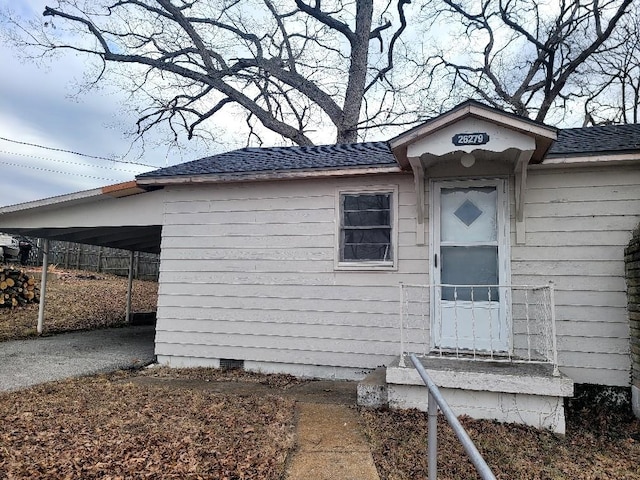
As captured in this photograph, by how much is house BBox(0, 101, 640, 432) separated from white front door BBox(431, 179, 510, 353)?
2 centimetres

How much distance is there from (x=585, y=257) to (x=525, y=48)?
14042mm

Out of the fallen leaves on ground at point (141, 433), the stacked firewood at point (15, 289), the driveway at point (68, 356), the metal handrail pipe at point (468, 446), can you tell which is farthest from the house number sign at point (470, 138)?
the stacked firewood at point (15, 289)

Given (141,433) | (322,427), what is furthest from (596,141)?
(141,433)

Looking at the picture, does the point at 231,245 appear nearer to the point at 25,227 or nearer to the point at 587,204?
the point at 25,227

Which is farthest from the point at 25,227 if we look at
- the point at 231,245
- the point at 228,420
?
the point at 228,420

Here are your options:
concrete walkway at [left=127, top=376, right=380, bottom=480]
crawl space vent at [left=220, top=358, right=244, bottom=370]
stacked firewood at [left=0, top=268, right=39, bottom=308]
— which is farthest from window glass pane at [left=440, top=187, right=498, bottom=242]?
stacked firewood at [left=0, top=268, right=39, bottom=308]

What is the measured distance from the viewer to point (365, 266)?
540cm

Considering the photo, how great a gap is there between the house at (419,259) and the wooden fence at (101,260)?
42.0 feet

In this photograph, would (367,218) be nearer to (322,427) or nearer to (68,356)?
(322,427)

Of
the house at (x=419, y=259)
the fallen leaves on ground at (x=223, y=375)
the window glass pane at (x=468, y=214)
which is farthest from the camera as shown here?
the fallen leaves on ground at (x=223, y=375)

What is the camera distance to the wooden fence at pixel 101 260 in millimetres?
18797

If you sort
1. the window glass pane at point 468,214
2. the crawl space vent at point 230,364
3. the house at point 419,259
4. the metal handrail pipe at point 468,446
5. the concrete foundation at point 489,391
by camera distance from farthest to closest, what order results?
the crawl space vent at point 230,364 → the window glass pane at point 468,214 → the house at point 419,259 → the concrete foundation at point 489,391 → the metal handrail pipe at point 468,446

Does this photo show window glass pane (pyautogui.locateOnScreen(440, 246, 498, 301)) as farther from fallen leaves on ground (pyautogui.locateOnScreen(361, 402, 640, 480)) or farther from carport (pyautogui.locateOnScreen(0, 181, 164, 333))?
carport (pyautogui.locateOnScreen(0, 181, 164, 333))

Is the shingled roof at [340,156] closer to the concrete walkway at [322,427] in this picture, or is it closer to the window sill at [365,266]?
the window sill at [365,266]
